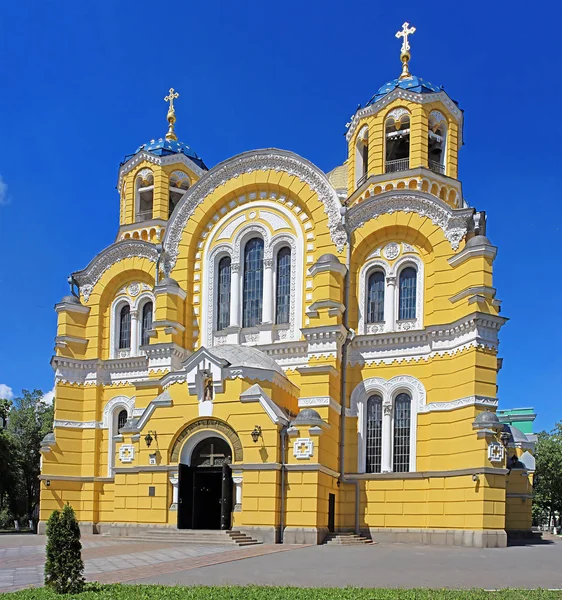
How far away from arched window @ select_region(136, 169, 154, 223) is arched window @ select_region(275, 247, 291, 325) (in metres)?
7.70

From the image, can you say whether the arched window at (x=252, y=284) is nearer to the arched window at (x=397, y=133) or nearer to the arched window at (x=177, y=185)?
the arched window at (x=397, y=133)

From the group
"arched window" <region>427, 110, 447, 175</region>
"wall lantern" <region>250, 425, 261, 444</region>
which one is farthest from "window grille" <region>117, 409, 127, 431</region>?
"arched window" <region>427, 110, 447, 175</region>

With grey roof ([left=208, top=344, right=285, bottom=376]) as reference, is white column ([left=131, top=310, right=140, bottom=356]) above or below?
above

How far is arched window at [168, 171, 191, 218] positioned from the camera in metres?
35.2

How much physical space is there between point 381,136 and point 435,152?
256cm

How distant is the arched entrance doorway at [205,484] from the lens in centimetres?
2519

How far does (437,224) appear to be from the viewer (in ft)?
90.9

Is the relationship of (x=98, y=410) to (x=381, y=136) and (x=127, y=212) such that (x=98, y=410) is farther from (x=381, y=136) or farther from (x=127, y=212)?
(x=381, y=136)

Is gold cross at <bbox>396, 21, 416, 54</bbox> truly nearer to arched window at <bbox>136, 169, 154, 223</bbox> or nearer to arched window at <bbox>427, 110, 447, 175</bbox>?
arched window at <bbox>427, 110, 447, 175</bbox>

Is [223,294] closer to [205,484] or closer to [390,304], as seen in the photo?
[390,304]

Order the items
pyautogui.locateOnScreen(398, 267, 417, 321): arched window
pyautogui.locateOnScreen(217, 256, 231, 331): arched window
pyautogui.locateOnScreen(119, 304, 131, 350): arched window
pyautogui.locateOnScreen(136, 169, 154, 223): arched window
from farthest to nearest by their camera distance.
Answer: pyautogui.locateOnScreen(136, 169, 154, 223): arched window < pyautogui.locateOnScreen(119, 304, 131, 350): arched window < pyautogui.locateOnScreen(217, 256, 231, 331): arched window < pyautogui.locateOnScreen(398, 267, 417, 321): arched window

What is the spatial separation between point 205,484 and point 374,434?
20.0ft

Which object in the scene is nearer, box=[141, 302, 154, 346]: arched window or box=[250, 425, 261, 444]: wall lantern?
box=[250, 425, 261, 444]: wall lantern

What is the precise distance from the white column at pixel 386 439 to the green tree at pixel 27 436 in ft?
77.1
